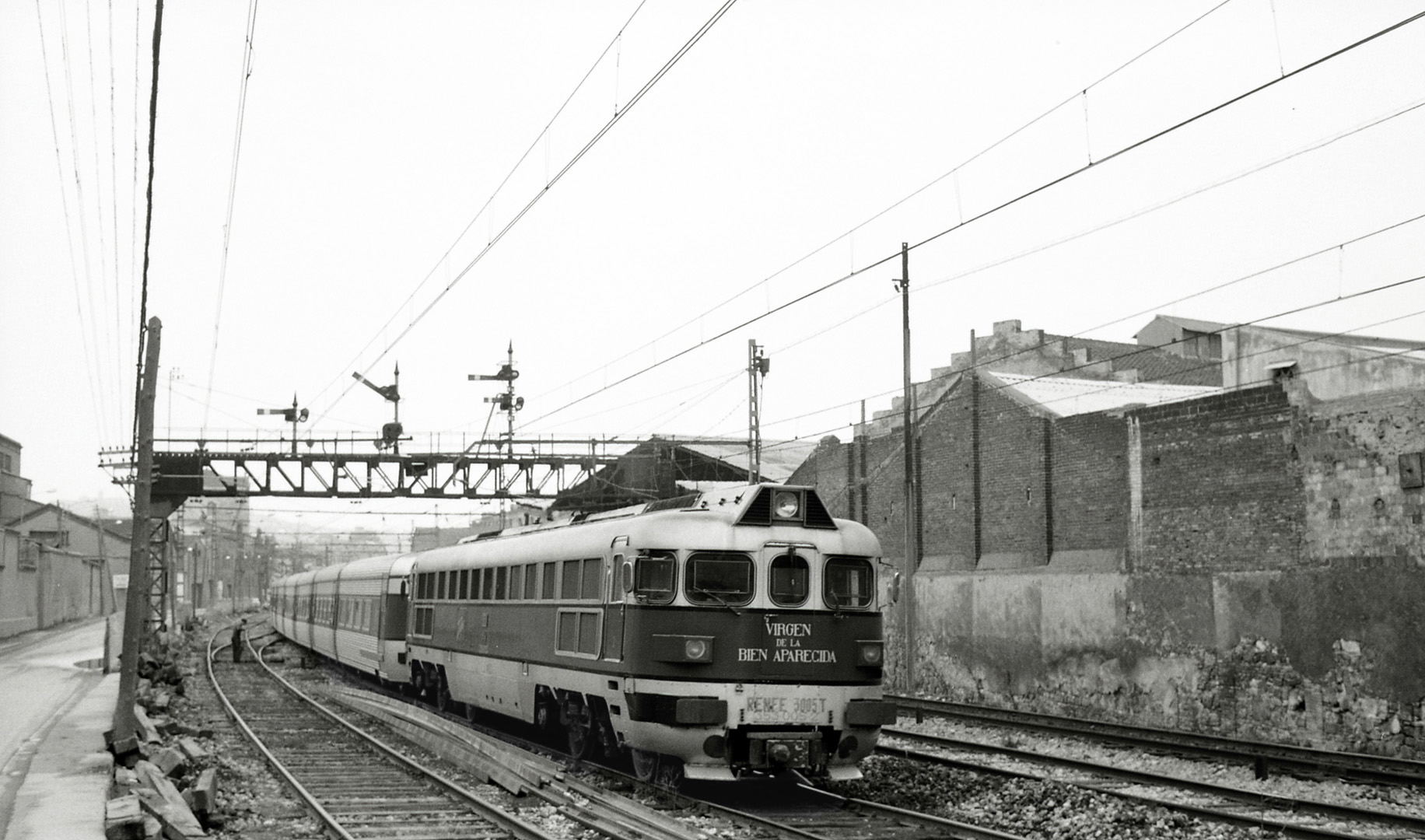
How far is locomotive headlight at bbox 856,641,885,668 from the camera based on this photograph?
43.5 feet

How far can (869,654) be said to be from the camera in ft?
43.7

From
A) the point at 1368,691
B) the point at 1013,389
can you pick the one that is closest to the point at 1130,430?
the point at 1013,389

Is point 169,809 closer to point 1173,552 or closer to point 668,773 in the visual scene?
point 668,773

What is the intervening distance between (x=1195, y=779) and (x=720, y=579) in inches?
231

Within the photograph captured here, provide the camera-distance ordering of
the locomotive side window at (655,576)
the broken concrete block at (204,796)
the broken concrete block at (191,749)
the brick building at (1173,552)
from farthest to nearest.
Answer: the brick building at (1173,552)
the broken concrete block at (191,749)
the locomotive side window at (655,576)
the broken concrete block at (204,796)

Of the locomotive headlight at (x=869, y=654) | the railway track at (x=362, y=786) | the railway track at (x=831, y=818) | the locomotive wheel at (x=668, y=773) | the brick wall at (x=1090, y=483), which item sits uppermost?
the brick wall at (x=1090, y=483)

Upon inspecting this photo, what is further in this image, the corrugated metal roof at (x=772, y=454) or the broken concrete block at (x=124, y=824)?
the corrugated metal roof at (x=772, y=454)

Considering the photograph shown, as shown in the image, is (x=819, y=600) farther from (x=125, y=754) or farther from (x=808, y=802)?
(x=125, y=754)

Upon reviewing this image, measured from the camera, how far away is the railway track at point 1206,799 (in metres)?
11.0

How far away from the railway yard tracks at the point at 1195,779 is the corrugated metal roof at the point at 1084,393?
8.12 metres

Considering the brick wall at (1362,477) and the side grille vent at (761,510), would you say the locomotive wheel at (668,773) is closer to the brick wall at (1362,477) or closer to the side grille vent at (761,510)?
the side grille vent at (761,510)

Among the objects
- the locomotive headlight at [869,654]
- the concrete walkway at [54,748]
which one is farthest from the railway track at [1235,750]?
the concrete walkway at [54,748]

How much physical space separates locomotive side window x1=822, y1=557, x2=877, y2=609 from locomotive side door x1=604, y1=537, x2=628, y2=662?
209 centimetres

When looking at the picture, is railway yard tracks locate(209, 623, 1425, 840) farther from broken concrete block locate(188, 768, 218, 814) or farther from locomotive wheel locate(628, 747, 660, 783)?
broken concrete block locate(188, 768, 218, 814)
